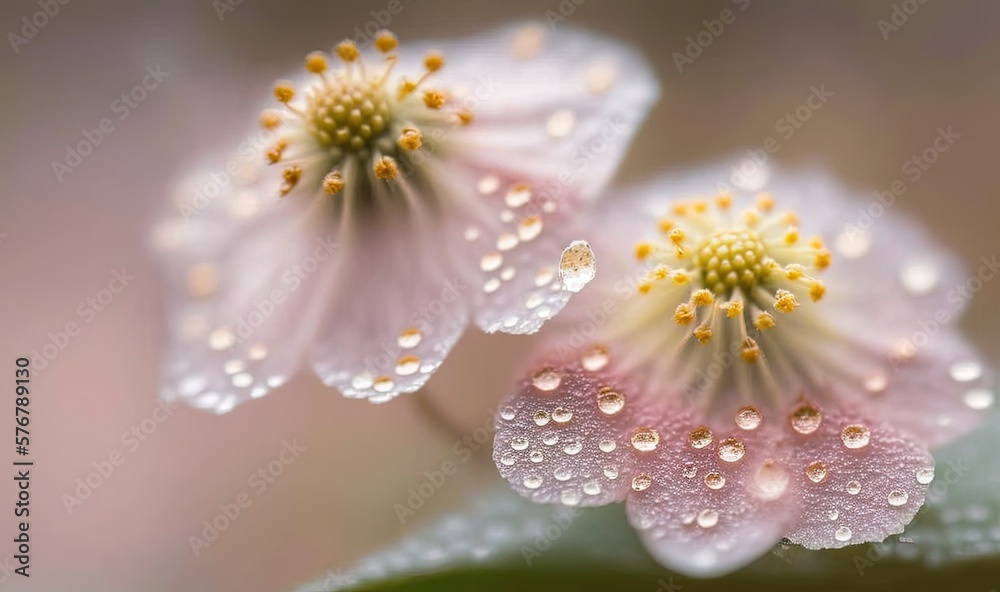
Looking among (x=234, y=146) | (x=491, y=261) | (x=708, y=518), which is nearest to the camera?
(x=708, y=518)

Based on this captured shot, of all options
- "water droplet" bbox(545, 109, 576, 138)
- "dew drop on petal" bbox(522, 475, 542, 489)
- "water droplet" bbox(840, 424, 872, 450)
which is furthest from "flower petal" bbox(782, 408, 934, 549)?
"water droplet" bbox(545, 109, 576, 138)

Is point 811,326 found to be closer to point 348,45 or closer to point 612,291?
point 612,291

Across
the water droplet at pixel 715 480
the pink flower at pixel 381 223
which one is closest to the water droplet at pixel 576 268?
the pink flower at pixel 381 223

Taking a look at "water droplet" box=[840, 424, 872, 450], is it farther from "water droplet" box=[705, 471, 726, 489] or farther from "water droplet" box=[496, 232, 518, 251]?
"water droplet" box=[496, 232, 518, 251]

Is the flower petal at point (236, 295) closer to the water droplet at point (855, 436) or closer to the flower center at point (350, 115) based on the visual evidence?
the flower center at point (350, 115)

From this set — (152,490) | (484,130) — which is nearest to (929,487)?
(484,130)

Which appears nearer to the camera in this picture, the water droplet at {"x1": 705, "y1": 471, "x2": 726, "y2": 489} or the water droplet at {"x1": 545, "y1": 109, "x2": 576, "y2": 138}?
the water droplet at {"x1": 705, "y1": 471, "x2": 726, "y2": 489}

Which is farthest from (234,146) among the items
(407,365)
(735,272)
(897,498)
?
(897,498)

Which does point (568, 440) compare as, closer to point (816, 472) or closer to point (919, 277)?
point (816, 472)
